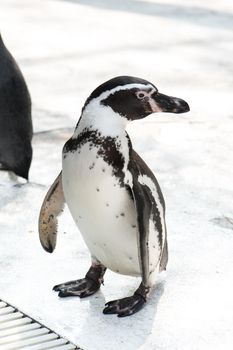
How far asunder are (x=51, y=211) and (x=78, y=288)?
25cm

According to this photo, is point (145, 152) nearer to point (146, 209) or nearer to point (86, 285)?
point (86, 285)

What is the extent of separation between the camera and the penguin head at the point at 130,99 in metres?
2.59

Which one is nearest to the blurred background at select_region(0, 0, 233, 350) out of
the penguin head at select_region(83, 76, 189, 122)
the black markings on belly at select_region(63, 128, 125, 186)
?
the black markings on belly at select_region(63, 128, 125, 186)

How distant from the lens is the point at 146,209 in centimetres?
259

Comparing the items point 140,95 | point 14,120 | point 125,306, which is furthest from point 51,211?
point 14,120

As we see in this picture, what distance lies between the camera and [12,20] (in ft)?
25.0

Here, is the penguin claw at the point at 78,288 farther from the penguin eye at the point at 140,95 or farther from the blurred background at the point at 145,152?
the penguin eye at the point at 140,95

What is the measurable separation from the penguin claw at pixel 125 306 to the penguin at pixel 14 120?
1.20 metres

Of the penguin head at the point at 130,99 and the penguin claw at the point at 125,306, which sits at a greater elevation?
the penguin head at the point at 130,99

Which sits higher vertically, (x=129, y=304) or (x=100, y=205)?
(x=100, y=205)

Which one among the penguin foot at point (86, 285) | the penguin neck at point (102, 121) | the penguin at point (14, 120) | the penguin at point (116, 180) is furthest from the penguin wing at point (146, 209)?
the penguin at point (14, 120)

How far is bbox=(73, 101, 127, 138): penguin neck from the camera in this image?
2596mm

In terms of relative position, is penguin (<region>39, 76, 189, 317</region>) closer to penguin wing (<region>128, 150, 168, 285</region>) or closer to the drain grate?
penguin wing (<region>128, 150, 168, 285</region>)

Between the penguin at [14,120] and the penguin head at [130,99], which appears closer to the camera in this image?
the penguin head at [130,99]
